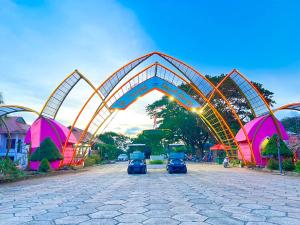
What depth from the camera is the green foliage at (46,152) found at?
17.8 metres

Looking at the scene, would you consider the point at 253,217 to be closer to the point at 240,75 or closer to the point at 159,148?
the point at 240,75

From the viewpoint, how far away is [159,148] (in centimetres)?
5631

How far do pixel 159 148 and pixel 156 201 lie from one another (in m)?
50.9

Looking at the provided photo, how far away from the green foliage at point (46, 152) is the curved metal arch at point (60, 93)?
11.1 ft

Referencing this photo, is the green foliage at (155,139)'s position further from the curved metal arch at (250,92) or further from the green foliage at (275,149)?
the green foliage at (275,149)

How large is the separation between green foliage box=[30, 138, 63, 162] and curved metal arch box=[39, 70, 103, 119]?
3398mm

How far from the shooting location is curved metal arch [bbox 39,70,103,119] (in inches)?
836

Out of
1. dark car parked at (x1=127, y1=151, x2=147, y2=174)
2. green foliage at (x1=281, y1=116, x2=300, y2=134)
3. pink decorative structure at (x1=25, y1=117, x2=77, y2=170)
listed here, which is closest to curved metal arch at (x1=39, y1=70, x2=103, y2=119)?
pink decorative structure at (x1=25, y1=117, x2=77, y2=170)

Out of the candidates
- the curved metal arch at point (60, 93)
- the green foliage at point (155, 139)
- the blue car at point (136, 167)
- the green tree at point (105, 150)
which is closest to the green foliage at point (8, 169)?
the blue car at point (136, 167)

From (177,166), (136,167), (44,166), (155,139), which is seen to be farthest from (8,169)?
(155,139)

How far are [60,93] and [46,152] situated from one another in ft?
20.7

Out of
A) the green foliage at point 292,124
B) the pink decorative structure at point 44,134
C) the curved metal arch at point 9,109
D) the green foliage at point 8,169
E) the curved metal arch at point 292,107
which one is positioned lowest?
the green foliage at point 8,169

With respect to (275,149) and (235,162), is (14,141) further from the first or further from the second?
(275,149)

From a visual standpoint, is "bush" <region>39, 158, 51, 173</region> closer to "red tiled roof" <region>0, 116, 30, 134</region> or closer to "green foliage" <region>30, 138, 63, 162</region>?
"green foliage" <region>30, 138, 63, 162</region>
